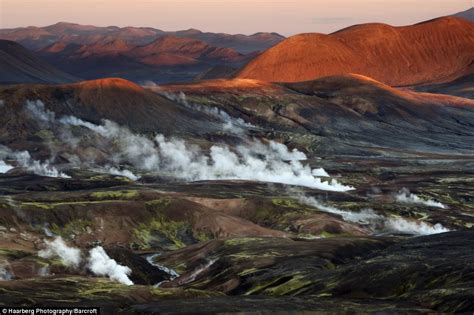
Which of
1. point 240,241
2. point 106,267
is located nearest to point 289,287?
point 106,267

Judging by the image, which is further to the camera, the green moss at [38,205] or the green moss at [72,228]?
the green moss at [38,205]

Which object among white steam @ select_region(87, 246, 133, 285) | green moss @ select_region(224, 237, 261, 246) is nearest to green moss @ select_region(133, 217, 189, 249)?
Answer: green moss @ select_region(224, 237, 261, 246)

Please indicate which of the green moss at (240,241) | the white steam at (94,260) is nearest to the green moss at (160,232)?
the green moss at (240,241)

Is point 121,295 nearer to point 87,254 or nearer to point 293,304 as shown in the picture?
point 293,304

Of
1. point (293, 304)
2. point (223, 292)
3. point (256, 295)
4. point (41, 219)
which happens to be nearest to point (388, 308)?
point (293, 304)

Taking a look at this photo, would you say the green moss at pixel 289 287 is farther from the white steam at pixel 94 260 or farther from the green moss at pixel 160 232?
the green moss at pixel 160 232

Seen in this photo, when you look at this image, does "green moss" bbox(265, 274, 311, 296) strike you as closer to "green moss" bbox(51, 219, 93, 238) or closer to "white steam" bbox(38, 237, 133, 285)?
"white steam" bbox(38, 237, 133, 285)
